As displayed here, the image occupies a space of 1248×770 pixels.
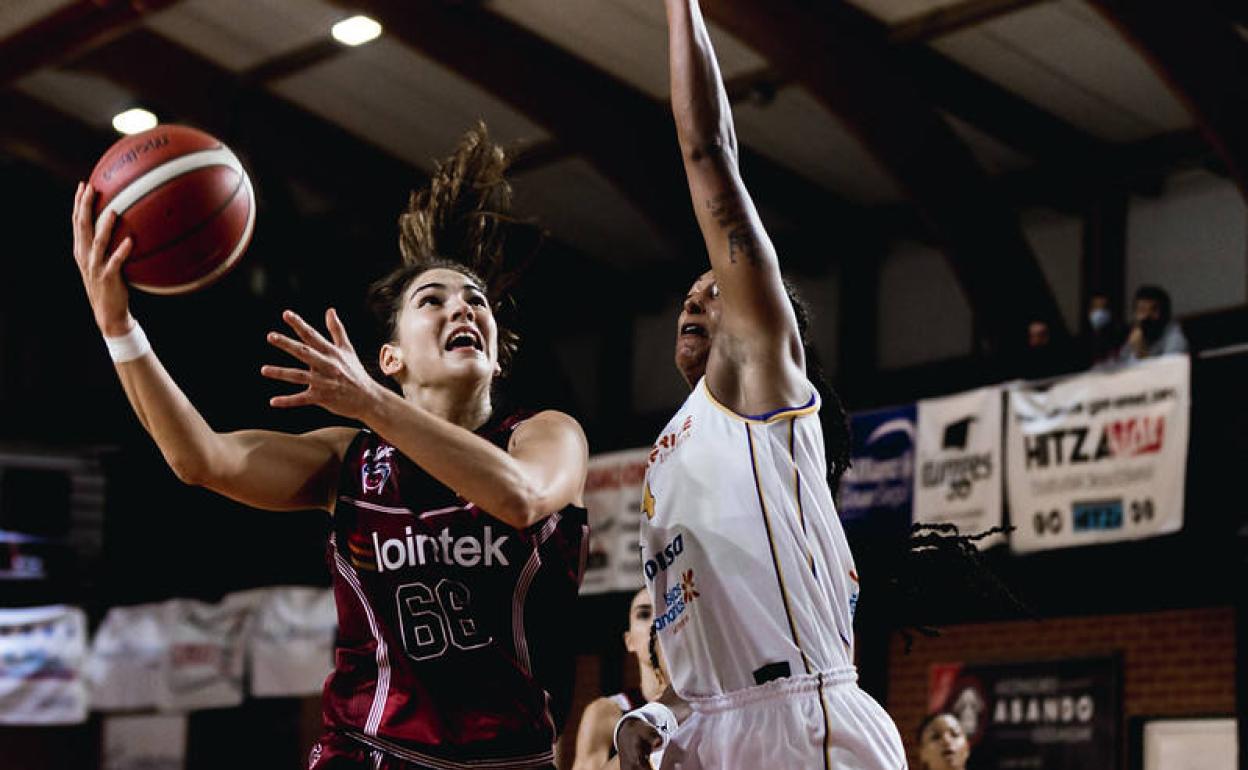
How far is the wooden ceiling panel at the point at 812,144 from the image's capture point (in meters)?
14.0

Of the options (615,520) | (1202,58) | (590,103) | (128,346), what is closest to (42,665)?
(615,520)

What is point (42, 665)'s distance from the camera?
1688 centimetres

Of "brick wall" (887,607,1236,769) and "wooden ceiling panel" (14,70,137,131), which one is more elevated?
"wooden ceiling panel" (14,70,137,131)

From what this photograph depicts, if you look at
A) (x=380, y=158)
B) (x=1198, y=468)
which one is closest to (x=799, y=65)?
(x=1198, y=468)

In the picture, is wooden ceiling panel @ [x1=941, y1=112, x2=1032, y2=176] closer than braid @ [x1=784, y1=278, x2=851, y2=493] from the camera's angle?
No

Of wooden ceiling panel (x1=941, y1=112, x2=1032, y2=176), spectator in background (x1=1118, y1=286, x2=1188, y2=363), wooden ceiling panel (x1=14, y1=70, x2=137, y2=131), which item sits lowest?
spectator in background (x1=1118, y1=286, x2=1188, y2=363)

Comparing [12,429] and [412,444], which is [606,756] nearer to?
[412,444]

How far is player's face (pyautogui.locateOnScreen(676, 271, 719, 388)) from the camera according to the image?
418cm

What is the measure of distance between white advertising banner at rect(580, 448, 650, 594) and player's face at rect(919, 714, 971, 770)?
4035 millimetres

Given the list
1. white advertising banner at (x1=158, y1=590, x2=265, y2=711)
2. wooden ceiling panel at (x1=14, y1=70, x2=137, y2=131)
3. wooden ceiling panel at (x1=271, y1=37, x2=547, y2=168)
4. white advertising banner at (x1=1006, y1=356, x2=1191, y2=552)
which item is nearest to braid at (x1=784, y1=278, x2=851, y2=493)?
white advertising banner at (x1=1006, y1=356, x2=1191, y2=552)

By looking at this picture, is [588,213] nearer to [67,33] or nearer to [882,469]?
[67,33]

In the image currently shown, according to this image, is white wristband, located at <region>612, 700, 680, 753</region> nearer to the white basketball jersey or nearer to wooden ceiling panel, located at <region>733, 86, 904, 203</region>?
the white basketball jersey

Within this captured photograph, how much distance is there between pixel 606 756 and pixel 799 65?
7023 millimetres

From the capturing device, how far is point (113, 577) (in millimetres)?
18172
